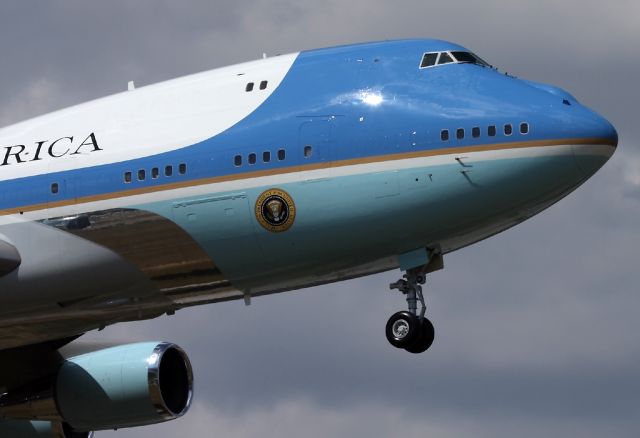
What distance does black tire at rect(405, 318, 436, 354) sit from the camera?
4103cm

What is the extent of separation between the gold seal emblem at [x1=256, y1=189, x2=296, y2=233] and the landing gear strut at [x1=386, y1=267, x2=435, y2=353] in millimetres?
2701

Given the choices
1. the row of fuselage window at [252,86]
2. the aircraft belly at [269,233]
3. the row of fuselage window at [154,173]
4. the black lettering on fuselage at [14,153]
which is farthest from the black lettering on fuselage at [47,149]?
the row of fuselage window at [252,86]

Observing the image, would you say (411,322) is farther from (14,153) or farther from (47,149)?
(14,153)

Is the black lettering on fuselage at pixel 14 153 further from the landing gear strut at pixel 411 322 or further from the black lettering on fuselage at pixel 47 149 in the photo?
the landing gear strut at pixel 411 322

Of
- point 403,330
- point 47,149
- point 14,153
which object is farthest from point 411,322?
point 14,153

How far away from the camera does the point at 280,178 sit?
41.5 meters

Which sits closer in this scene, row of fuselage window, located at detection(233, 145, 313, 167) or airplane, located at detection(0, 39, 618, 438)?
airplane, located at detection(0, 39, 618, 438)

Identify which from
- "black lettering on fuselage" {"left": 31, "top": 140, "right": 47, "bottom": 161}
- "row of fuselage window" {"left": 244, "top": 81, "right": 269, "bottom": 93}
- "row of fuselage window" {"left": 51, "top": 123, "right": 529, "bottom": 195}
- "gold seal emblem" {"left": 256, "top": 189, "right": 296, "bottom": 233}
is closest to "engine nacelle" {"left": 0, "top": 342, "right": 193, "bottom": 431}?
"black lettering on fuselage" {"left": 31, "top": 140, "right": 47, "bottom": 161}

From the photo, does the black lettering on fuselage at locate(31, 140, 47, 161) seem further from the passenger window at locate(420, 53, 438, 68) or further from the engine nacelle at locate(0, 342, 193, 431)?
the passenger window at locate(420, 53, 438, 68)

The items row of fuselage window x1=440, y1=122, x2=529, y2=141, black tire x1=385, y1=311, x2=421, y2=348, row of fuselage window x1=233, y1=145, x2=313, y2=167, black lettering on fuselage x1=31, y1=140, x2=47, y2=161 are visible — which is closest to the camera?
row of fuselage window x1=440, y1=122, x2=529, y2=141

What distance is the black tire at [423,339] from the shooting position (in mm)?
41031

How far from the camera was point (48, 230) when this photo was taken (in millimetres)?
43531

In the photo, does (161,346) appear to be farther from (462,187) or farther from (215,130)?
(462,187)

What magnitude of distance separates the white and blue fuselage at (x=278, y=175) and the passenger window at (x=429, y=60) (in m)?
0.03
